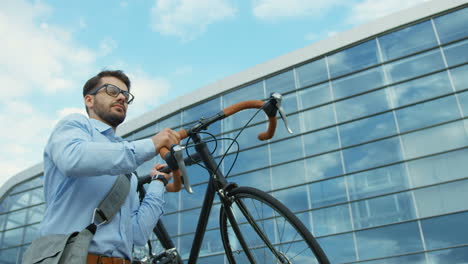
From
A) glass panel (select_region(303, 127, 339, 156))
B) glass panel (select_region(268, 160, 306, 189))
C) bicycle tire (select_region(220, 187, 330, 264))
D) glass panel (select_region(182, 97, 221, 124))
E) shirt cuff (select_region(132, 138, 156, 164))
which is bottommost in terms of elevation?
bicycle tire (select_region(220, 187, 330, 264))

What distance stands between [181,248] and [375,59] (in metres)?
9.49

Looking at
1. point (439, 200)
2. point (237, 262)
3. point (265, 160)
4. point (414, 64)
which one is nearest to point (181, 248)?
point (265, 160)

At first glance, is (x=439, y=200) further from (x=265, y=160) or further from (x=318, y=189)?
(x=265, y=160)

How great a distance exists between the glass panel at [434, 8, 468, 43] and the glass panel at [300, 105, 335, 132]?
423cm

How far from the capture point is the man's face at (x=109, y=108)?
2.21 m

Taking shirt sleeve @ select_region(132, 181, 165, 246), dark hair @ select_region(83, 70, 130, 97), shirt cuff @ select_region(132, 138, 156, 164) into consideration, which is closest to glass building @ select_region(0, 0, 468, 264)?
shirt sleeve @ select_region(132, 181, 165, 246)

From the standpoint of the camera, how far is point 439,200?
38.5 feet

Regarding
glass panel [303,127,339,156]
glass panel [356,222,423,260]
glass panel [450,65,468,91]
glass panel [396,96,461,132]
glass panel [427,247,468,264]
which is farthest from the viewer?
glass panel [303,127,339,156]

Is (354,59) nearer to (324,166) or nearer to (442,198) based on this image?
(324,166)

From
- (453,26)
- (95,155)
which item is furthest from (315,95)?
(95,155)

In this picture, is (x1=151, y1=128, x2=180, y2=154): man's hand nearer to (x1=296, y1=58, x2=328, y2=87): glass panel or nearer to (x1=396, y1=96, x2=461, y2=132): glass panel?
(x1=396, y1=96, x2=461, y2=132): glass panel

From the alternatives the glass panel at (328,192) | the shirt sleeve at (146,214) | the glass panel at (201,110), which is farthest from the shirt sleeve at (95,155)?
the glass panel at (201,110)

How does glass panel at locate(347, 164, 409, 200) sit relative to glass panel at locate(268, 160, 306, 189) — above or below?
below

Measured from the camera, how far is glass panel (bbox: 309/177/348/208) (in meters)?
13.1
